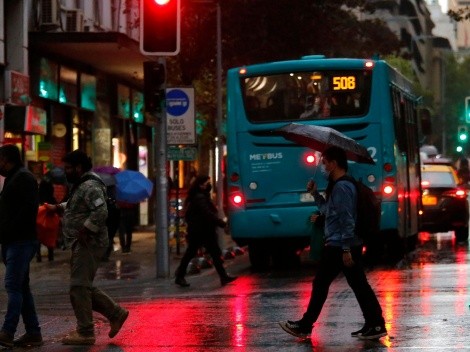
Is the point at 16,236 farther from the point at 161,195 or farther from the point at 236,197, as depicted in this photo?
the point at 236,197

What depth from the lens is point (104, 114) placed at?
36.5 m

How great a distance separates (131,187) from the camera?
26812 millimetres

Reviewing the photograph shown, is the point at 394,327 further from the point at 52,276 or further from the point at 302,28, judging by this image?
the point at 302,28

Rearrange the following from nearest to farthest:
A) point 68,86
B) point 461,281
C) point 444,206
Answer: point 461,281
point 444,206
point 68,86

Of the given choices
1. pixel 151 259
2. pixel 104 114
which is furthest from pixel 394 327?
pixel 104 114

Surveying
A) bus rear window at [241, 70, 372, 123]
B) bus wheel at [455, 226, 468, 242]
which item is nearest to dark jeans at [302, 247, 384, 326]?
bus rear window at [241, 70, 372, 123]

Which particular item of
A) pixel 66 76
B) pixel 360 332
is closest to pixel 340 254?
pixel 360 332

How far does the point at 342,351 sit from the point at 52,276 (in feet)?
38.0

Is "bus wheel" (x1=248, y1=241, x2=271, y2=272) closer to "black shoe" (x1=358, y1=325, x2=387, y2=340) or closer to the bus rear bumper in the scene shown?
the bus rear bumper

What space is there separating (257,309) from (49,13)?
48.4 ft

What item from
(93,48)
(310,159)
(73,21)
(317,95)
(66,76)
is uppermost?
(73,21)

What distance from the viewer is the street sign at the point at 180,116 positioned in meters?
24.4

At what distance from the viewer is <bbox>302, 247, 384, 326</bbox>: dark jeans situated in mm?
12695

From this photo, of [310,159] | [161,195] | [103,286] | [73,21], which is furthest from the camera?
[73,21]
